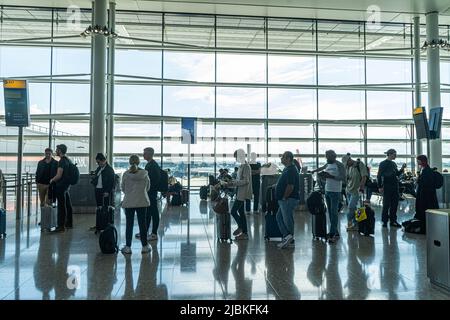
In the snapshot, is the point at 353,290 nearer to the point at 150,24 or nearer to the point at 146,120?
the point at 146,120

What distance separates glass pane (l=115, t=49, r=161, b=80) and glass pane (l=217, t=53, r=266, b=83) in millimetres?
2714

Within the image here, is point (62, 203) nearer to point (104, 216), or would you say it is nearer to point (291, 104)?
point (104, 216)

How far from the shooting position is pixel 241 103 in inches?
644

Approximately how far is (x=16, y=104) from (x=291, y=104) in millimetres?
11229

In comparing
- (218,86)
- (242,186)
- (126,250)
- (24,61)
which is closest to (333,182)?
(242,186)

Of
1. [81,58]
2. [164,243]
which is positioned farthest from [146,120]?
[164,243]

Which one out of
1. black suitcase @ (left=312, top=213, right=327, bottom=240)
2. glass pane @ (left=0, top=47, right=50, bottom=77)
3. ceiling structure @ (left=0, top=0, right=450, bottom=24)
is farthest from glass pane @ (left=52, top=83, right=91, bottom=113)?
black suitcase @ (left=312, top=213, right=327, bottom=240)

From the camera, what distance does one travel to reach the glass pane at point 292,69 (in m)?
16.6

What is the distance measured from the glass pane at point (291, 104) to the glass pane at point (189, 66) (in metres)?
2.94

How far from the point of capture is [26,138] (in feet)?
50.7

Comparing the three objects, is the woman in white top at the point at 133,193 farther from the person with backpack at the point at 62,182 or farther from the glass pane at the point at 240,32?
the glass pane at the point at 240,32

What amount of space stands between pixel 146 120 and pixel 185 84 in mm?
2262

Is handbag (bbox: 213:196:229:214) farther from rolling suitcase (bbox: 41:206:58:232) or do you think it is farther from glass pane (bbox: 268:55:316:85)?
glass pane (bbox: 268:55:316:85)

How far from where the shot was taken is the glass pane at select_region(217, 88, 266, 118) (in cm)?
1623
